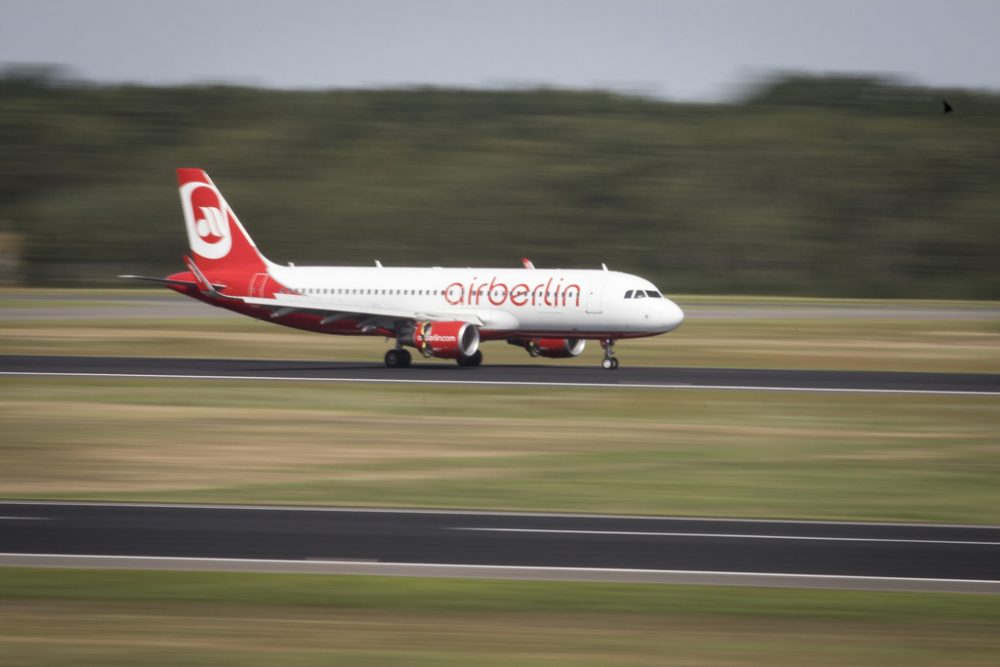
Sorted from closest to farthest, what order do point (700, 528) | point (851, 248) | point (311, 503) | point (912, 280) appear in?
point (700, 528)
point (311, 503)
point (912, 280)
point (851, 248)

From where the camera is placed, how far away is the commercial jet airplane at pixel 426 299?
43969 millimetres

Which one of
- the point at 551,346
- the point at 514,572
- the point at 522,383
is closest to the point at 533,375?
the point at 522,383

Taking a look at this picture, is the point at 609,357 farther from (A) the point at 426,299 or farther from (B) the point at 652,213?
(B) the point at 652,213

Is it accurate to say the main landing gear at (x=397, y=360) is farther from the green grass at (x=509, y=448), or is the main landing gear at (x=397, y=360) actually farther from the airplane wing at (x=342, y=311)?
the green grass at (x=509, y=448)

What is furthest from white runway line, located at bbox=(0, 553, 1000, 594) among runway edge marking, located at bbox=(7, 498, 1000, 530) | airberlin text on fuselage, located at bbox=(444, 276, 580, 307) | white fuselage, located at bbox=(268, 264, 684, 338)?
airberlin text on fuselage, located at bbox=(444, 276, 580, 307)

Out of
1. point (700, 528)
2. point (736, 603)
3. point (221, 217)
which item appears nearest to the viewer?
point (736, 603)

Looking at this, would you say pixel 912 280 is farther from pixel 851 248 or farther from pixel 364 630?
pixel 364 630

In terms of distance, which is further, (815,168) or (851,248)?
(815,168)

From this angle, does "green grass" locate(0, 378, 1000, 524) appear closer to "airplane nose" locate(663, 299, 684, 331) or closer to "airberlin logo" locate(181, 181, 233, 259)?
"airplane nose" locate(663, 299, 684, 331)

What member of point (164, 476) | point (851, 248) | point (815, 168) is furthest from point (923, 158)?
point (164, 476)

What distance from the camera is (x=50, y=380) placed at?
38.8 meters

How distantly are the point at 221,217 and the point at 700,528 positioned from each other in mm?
33008

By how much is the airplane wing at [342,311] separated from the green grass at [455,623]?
29829 mm

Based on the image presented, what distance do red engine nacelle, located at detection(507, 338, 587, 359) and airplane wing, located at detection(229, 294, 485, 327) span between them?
2.20 meters
